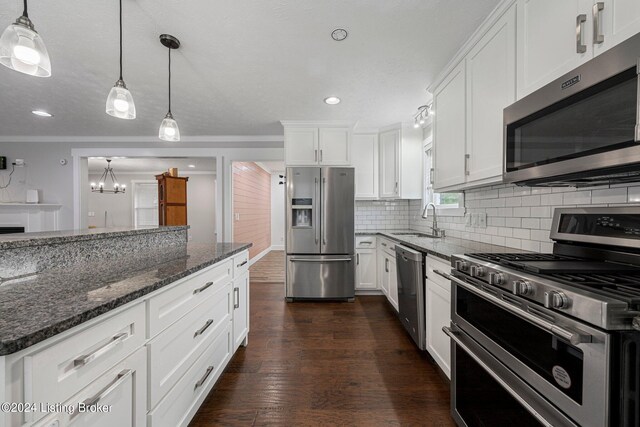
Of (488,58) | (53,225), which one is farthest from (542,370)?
(53,225)

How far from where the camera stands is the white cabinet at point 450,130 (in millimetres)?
1988

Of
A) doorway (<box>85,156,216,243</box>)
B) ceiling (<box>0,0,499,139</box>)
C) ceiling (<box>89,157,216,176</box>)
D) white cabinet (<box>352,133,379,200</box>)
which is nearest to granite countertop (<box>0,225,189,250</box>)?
ceiling (<box>0,0,499,139</box>)

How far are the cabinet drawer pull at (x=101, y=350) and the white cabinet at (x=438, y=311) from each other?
1671 millimetres

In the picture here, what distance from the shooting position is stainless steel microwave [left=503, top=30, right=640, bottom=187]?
857 mm

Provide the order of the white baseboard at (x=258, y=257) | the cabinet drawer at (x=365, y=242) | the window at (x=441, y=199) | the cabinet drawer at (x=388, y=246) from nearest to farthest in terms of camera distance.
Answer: the window at (x=441, y=199)
the cabinet drawer at (x=388, y=246)
the cabinet drawer at (x=365, y=242)
the white baseboard at (x=258, y=257)

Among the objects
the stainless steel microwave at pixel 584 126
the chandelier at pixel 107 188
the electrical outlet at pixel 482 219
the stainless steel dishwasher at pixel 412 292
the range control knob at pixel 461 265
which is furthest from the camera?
the chandelier at pixel 107 188

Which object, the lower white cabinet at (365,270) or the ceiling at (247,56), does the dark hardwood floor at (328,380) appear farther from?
the ceiling at (247,56)

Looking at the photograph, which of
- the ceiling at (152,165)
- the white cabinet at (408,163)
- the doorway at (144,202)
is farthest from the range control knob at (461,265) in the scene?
the doorway at (144,202)

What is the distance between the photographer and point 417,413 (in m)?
1.58

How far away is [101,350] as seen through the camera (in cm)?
80

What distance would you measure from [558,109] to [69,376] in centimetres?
193

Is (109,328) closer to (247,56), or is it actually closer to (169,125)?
(169,125)

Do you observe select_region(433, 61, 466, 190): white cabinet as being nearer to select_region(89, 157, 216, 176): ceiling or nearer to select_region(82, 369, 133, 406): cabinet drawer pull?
select_region(82, 369, 133, 406): cabinet drawer pull

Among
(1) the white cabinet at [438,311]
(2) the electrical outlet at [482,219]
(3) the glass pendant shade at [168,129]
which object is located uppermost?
(3) the glass pendant shade at [168,129]
